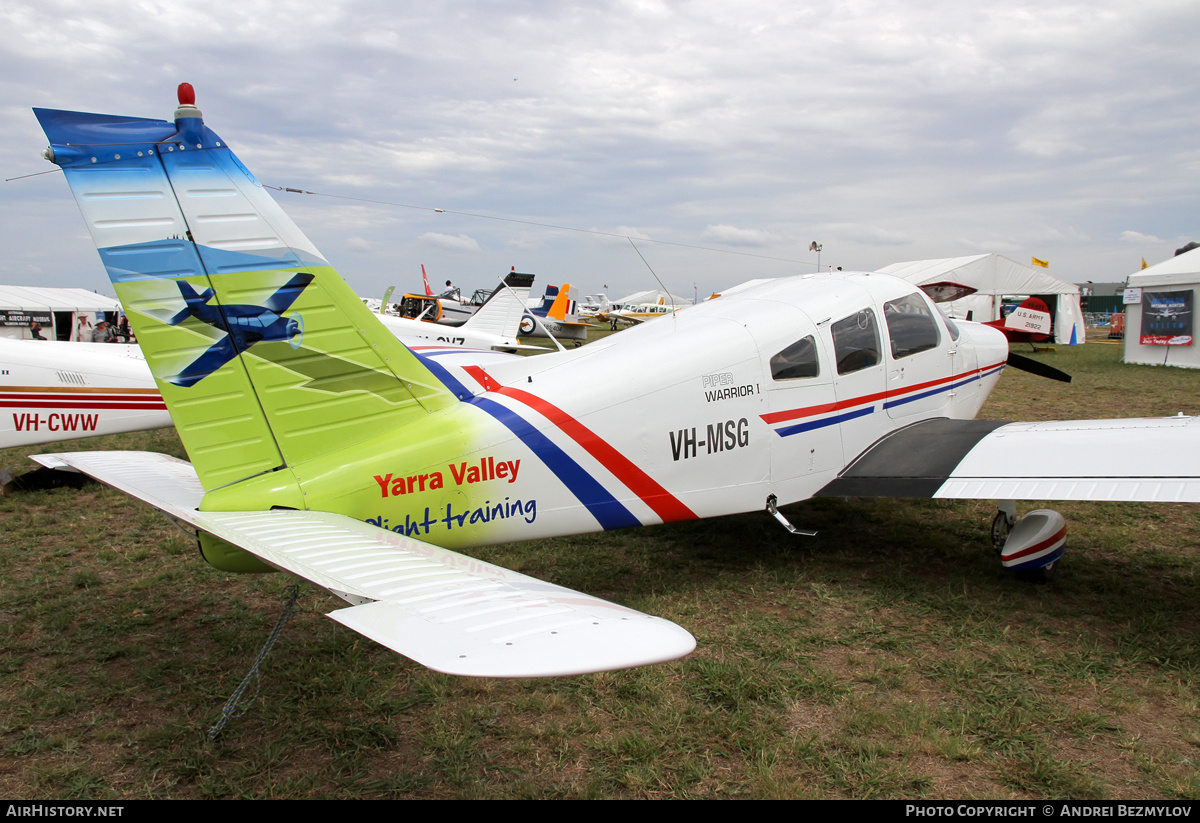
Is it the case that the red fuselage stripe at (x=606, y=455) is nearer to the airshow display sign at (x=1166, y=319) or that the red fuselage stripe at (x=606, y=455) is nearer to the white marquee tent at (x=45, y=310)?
the airshow display sign at (x=1166, y=319)

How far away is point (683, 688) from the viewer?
370 cm

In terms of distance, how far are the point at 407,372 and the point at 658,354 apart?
1.71 m

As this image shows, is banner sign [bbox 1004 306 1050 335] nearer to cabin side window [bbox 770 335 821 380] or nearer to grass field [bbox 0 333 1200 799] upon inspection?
grass field [bbox 0 333 1200 799]

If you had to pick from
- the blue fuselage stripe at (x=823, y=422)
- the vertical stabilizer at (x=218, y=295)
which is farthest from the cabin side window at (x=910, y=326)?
the vertical stabilizer at (x=218, y=295)

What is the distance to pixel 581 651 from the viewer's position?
1813 millimetres

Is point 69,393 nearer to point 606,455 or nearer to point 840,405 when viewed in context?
point 606,455

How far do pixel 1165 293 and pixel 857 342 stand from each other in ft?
65.0

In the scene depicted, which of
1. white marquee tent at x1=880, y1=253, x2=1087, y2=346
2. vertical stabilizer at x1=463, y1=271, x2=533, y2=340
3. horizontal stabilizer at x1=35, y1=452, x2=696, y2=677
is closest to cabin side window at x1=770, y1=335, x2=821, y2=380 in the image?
horizontal stabilizer at x1=35, y1=452, x2=696, y2=677

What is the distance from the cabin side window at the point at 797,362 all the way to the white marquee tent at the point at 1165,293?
19652mm

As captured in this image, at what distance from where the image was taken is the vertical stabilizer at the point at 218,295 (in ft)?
10.5

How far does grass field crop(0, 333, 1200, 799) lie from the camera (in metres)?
3.01

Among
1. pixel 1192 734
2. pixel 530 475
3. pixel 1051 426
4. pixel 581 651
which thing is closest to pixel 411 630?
pixel 581 651

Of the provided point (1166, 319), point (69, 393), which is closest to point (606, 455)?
point (69, 393)

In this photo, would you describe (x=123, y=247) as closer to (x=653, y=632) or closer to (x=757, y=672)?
(x=653, y=632)
